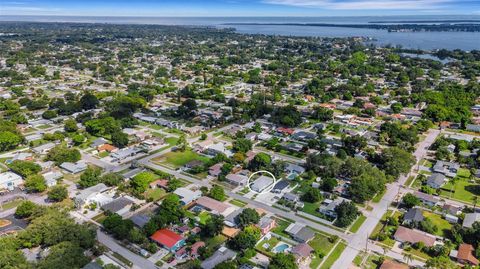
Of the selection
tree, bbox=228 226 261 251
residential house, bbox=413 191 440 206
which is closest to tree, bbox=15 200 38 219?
tree, bbox=228 226 261 251

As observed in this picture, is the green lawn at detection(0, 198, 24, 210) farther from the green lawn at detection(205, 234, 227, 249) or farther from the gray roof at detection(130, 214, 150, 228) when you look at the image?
the green lawn at detection(205, 234, 227, 249)

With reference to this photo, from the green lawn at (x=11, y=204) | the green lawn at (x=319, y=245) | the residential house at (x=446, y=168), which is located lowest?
the green lawn at (x=11, y=204)

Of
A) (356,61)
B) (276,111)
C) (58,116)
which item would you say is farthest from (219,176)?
(356,61)

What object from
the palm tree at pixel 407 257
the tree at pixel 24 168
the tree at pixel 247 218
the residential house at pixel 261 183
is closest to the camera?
the palm tree at pixel 407 257

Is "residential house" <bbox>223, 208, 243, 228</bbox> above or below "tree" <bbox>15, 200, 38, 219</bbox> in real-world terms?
below

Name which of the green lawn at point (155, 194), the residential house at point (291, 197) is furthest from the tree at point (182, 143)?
the residential house at point (291, 197)

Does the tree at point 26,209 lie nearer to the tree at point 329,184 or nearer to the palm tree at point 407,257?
the tree at point 329,184

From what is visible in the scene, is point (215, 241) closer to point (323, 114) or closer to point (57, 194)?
point (57, 194)
